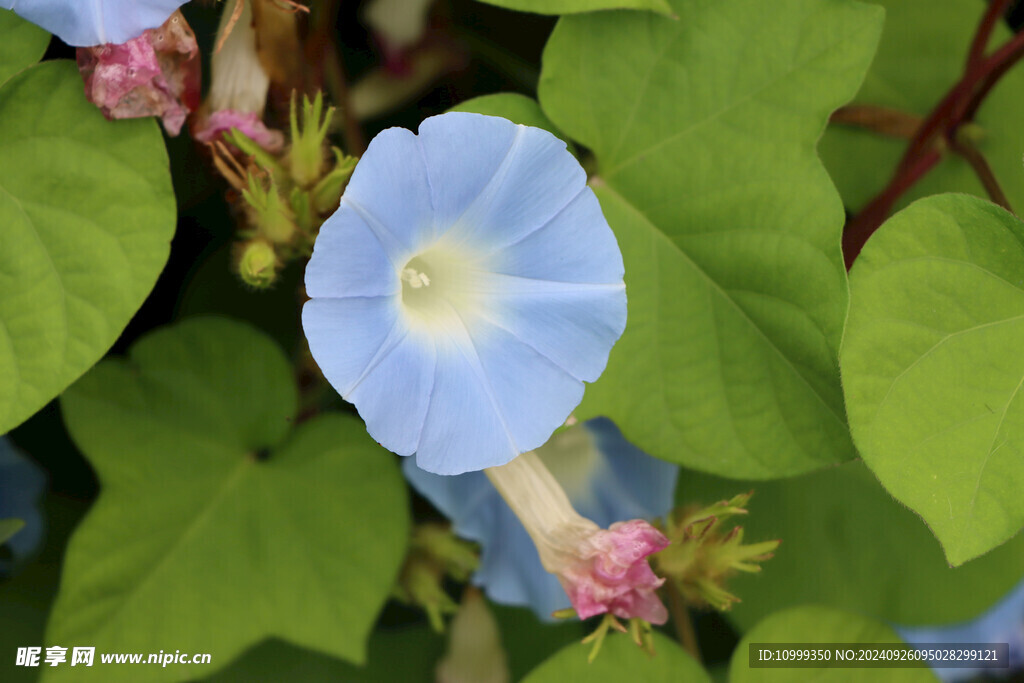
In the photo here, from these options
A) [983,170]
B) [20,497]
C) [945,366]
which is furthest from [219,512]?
[983,170]

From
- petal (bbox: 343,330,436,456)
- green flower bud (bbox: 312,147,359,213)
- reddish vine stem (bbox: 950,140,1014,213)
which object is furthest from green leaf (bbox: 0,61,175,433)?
reddish vine stem (bbox: 950,140,1014,213)

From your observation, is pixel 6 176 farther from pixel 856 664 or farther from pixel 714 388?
pixel 856 664

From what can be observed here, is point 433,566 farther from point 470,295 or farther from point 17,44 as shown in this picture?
point 17,44

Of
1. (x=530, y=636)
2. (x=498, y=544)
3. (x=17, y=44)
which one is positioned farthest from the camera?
(x=530, y=636)

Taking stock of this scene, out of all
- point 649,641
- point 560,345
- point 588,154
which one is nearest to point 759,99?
point 588,154

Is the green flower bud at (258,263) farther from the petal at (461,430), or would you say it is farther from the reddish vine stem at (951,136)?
the reddish vine stem at (951,136)

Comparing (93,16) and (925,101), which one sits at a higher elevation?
(93,16)
